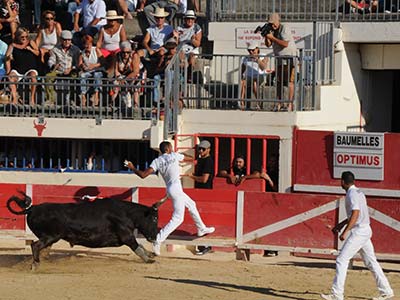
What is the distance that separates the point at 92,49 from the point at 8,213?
11.4 feet

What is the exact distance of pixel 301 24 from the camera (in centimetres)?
2280

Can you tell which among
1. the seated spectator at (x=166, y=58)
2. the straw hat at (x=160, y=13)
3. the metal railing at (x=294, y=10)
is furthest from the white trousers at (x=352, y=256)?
the straw hat at (x=160, y=13)

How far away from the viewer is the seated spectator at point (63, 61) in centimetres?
2164

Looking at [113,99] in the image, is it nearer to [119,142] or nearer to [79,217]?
[119,142]

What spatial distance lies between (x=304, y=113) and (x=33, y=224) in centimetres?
566

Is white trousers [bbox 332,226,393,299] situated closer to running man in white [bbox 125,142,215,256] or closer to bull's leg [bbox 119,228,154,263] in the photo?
bull's leg [bbox 119,228,154,263]

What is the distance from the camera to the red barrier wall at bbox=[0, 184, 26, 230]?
20.0 m

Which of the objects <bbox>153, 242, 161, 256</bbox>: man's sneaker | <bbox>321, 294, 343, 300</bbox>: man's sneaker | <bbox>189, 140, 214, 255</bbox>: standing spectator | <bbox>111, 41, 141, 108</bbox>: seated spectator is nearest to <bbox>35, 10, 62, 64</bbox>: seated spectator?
<bbox>111, 41, 141, 108</bbox>: seated spectator

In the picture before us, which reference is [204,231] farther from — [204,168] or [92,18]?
[92,18]

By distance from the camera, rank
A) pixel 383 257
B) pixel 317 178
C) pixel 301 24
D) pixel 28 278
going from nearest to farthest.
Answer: pixel 28 278, pixel 383 257, pixel 317 178, pixel 301 24

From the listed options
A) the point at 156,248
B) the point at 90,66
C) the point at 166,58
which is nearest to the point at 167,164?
the point at 156,248

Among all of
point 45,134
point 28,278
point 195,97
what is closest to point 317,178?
point 195,97

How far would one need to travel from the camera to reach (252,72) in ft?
69.9

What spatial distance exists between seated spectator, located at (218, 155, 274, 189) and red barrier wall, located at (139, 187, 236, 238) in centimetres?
146
